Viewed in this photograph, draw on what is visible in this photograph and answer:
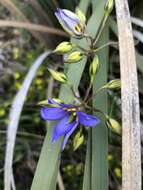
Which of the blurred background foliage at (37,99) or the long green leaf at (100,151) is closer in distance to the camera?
the long green leaf at (100,151)

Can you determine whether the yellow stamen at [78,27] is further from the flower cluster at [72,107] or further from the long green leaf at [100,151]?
the long green leaf at [100,151]

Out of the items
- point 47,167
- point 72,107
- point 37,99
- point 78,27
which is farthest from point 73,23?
point 37,99

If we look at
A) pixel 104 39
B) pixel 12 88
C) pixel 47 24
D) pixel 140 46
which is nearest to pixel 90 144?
pixel 104 39

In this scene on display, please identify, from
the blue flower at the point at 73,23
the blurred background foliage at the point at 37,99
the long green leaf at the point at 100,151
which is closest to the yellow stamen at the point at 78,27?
the blue flower at the point at 73,23

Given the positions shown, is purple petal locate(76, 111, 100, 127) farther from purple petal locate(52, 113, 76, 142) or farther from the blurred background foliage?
the blurred background foliage

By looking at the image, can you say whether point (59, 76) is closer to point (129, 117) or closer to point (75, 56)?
point (75, 56)

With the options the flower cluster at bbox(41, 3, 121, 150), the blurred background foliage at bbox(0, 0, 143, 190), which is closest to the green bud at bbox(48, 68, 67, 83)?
the flower cluster at bbox(41, 3, 121, 150)

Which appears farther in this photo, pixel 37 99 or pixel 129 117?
pixel 37 99
